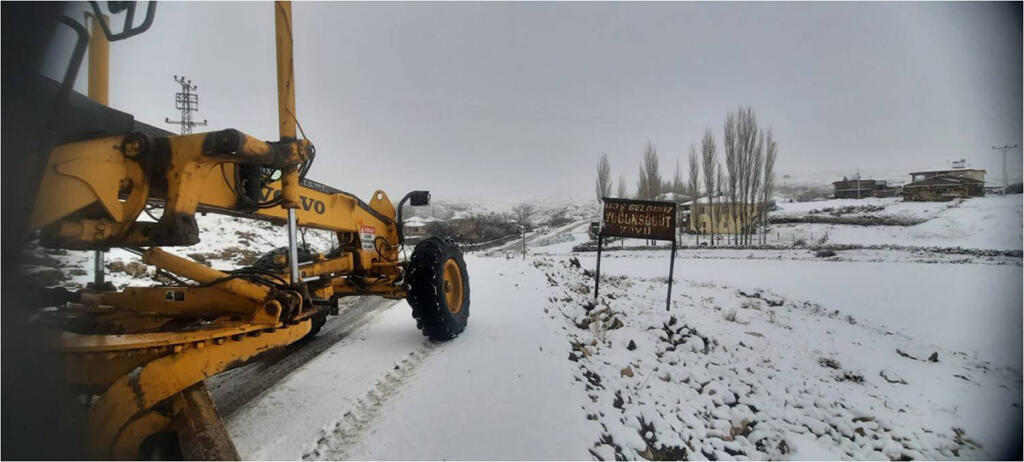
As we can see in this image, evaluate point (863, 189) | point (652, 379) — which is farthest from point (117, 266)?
Result: point (863, 189)

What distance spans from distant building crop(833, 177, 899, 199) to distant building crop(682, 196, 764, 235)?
24.8m

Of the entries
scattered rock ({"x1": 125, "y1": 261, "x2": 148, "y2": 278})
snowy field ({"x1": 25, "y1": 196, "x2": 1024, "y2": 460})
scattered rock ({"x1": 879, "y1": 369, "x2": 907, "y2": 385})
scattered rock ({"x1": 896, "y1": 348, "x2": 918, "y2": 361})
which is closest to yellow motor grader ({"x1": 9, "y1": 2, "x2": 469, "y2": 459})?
snowy field ({"x1": 25, "y1": 196, "x2": 1024, "y2": 460})

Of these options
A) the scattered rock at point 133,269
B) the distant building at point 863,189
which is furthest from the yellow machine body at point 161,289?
the distant building at point 863,189

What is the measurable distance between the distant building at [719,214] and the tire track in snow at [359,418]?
30608mm

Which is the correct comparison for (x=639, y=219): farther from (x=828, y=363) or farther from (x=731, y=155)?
(x=731, y=155)

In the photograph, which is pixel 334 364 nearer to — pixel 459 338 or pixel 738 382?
pixel 459 338

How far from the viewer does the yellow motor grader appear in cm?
169

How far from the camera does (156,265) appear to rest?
2.52 meters

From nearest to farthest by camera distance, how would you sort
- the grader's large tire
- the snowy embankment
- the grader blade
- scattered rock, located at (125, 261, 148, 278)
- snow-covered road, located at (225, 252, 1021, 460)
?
the grader blade < snow-covered road, located at (225, 252, 1021, 460) < the grader's large tire < scattered rock, located at (125, 261, 148, 278) < the snowy embankment

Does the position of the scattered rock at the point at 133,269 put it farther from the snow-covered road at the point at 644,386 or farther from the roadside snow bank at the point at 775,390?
the roadside snow bank at the point at 775,390

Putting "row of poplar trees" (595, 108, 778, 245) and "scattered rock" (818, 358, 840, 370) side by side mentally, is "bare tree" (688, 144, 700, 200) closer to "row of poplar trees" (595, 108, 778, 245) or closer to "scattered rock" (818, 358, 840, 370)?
"row of poplar trees" (595, 108, 778, 245)

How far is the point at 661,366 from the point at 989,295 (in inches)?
128

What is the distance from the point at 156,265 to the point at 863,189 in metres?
71.1

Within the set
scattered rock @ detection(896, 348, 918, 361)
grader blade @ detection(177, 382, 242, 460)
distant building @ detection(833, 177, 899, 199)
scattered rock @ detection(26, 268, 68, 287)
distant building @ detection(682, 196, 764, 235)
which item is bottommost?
scattered rock @ detection(896, 348, 918, 361)
